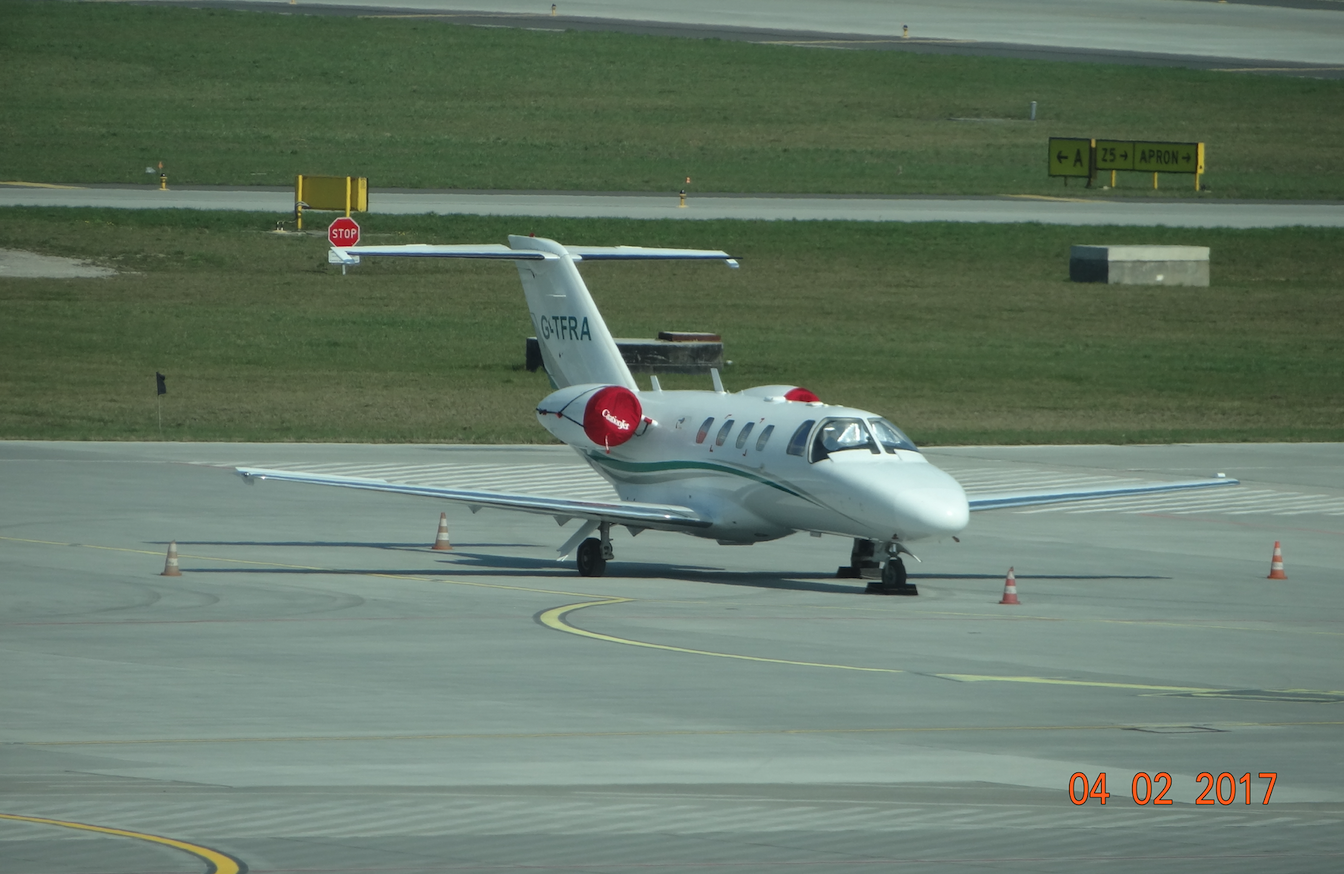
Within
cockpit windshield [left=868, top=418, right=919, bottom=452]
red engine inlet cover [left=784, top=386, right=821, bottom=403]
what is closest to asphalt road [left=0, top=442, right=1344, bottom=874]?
cockpit windshield [left=868, top=418, right=919, bottom=452]

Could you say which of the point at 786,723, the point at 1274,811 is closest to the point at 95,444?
the point at 786,723

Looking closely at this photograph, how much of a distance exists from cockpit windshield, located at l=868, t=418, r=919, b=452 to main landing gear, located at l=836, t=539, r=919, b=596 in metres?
1.30

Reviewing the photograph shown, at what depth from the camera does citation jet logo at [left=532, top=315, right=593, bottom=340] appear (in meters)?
31.4

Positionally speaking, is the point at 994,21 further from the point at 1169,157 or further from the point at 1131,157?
the point at 1169,157

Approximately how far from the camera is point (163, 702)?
61.1 ft

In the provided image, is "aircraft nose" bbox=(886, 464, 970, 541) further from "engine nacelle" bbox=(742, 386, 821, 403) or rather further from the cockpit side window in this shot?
"engine nacelle" bbox=(742, 386, 821, 403)

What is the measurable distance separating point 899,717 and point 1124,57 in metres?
104

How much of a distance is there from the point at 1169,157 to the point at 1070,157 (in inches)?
170

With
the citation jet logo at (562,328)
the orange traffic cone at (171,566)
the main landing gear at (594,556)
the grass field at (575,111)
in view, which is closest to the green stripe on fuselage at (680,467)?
the main landing gear at (594,556)

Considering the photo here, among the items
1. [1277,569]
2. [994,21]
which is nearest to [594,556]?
[1277,569]

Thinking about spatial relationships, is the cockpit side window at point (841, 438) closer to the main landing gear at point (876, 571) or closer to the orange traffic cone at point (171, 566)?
the main landing gear at point (876, 571)

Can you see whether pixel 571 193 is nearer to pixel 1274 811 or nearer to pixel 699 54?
pixel 699 54

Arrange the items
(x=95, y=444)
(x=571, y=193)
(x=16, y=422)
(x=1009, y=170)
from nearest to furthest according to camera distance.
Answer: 1. (x=95, y=444)
2. (x=16, y=422)
3. (x=571, y=193)
4. (x=1009, y=170)
